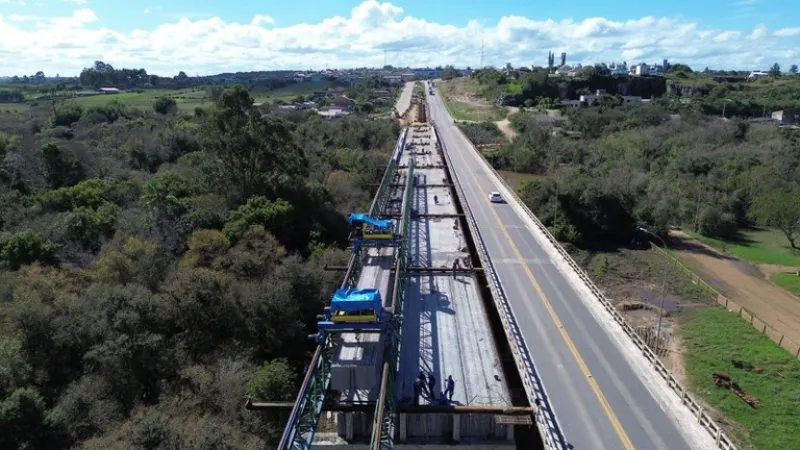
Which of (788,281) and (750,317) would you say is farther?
(788,281)

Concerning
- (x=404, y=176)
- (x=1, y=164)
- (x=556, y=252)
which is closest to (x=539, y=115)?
(x=404, y=176)

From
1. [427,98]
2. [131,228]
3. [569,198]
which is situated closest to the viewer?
[131,228]

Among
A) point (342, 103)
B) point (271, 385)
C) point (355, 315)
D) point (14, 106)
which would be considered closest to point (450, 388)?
point (355, 315)

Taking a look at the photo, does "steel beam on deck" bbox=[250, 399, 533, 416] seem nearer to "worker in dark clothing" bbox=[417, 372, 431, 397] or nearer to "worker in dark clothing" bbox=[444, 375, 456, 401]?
"worker in dark clothing" bbox=[444, 375, 456, 401]

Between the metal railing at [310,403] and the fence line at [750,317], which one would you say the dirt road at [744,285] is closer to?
the fence line at [750,317]

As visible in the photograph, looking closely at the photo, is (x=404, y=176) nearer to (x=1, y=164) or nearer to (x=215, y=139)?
(x=215, y=139)

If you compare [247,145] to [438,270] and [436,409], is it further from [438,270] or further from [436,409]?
[436,409]
